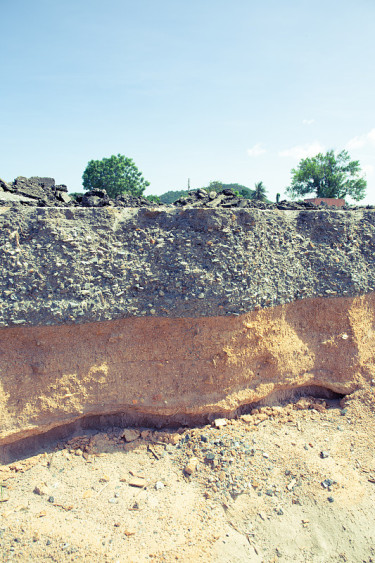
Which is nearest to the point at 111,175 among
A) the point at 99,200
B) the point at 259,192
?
the point at 259,192

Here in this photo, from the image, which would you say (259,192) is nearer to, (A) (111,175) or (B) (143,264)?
(A) (111,175)

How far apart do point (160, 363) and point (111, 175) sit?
66.5ft

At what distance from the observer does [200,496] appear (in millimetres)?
4207

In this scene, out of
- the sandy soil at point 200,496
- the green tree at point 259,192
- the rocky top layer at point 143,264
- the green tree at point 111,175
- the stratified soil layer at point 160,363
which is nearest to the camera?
the sandy soil at point 200,496

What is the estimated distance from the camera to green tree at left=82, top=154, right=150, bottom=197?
22.8m

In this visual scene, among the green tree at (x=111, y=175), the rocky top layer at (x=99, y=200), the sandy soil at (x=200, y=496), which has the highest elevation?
the green tree at (x=111, y=175)

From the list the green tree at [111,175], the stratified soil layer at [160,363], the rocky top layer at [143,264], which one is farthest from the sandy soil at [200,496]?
the green tree at [111,175]

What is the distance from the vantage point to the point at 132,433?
486cm

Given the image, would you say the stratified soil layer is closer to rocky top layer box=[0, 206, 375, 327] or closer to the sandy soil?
rocky top layer box=[0, 206, 375, 327]

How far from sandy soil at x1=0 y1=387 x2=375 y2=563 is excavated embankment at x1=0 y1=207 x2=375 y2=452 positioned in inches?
18.1

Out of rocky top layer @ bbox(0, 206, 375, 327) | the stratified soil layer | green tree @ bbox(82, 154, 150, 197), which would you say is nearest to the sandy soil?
the stratified soil layer

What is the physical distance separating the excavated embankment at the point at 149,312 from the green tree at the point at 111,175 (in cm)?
1899

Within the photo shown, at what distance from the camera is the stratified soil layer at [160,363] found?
14.4ft

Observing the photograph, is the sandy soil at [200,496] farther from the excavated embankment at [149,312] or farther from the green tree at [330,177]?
the green tree at [330,177]
